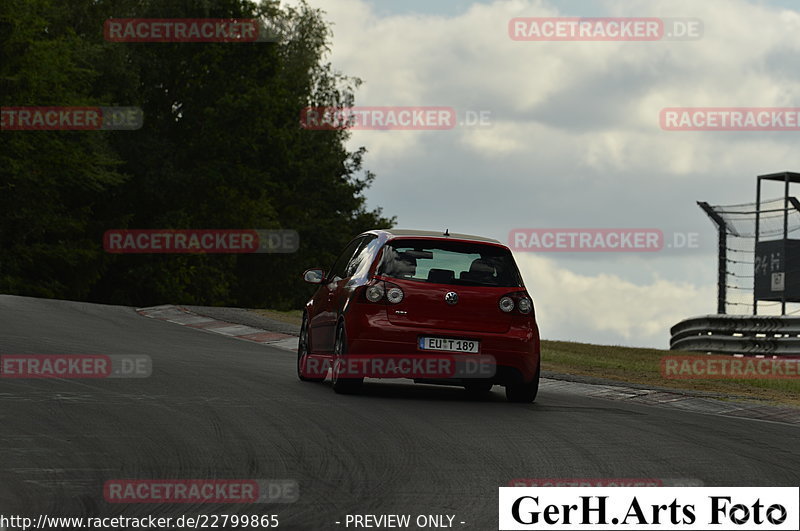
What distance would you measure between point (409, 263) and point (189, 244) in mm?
39982

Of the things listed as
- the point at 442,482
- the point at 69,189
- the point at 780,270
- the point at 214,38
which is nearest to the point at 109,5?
the point at 214,38

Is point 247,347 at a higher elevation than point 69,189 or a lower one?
lower

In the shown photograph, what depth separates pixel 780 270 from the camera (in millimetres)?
24016

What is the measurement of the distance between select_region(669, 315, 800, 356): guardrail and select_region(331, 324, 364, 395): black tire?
12.6 meters

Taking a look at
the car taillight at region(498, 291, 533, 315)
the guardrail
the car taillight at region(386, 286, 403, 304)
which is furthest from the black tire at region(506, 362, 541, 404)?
the guardrail

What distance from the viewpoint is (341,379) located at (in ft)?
40.9

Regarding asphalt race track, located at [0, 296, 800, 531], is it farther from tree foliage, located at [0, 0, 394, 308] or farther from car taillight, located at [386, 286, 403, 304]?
tree foliage, located at [0, 0, 394, 308]

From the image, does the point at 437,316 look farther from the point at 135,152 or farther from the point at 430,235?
the point at 135,152

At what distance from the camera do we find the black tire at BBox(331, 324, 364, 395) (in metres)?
12.4

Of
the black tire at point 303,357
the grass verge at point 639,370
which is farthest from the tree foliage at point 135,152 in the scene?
the black tire at point 303,357

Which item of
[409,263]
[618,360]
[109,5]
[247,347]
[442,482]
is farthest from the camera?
[109,5]

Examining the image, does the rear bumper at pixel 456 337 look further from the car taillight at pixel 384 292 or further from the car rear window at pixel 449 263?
the car rear window at pixel 449 263

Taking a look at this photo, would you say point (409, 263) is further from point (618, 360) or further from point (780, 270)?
point (780, 270)

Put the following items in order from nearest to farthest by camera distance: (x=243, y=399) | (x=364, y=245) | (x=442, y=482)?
1. (x=442, y=482)
2. (x=243, y=399)
3. (x=364, y=245)
